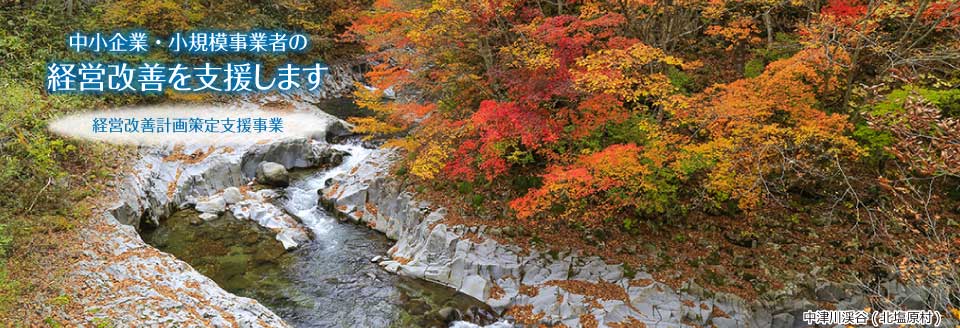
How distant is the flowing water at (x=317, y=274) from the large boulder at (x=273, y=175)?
2008mm

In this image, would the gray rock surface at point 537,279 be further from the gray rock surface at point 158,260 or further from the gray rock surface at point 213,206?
the gray rock surface at point 213,206

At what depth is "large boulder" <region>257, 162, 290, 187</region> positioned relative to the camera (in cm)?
1822

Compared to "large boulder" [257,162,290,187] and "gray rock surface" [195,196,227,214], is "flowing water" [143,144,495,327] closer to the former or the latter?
"gray rock surface" [195,196,227,214]

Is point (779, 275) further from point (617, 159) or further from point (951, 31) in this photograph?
point (951, 31)

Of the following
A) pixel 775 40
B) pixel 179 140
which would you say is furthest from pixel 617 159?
pixel 179 140

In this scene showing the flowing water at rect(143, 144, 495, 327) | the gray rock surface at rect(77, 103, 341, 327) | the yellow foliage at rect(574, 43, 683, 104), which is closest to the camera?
the gray rock surface at rect(77, 103, 341, 327)

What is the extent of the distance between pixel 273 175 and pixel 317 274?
22.1ft

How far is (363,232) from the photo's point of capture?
15.5 meters

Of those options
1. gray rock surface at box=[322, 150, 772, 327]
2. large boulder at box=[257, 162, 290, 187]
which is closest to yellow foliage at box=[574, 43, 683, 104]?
gray rock surface at box=[322, 150, 772, 327]

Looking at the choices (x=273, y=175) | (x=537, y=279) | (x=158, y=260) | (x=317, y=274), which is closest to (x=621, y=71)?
(x=537, y=279)

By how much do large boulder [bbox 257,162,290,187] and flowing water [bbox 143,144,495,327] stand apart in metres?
2.01

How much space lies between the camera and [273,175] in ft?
59.7

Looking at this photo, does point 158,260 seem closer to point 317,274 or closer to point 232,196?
point 317,274

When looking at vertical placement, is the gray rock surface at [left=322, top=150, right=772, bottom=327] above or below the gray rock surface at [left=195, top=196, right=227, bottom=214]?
above
